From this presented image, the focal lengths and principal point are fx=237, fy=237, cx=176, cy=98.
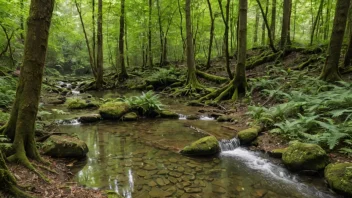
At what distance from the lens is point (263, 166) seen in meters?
5.93

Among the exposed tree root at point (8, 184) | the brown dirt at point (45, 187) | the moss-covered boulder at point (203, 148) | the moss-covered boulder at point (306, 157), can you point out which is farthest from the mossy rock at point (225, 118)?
the exposed tree root at point (8, 184)

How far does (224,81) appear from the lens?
595 inches

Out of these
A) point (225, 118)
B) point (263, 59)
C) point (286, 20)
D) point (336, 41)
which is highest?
point (286, 20)

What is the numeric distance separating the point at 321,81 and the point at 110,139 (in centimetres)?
803

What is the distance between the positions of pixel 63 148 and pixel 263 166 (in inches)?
192

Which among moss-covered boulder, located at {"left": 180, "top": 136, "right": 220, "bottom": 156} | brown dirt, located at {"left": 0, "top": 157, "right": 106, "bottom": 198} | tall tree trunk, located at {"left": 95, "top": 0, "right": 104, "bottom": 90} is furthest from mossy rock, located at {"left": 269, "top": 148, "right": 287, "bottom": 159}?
tall tree trunk, located at {"left": 95, "top": 0, "right": 104, "bottom": 90}

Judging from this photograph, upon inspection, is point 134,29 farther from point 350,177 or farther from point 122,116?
point 350,177

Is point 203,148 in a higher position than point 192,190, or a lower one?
higher

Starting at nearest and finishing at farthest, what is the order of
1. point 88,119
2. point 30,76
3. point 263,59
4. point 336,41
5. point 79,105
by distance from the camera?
point 30,76, point 336,41, point 88,119, point 79,105, point 263,59

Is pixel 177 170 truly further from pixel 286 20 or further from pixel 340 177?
pixel 286 20

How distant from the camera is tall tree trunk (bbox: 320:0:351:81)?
8.70 metres

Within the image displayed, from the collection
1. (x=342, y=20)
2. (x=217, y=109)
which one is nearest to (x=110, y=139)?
(x=217, y=109)

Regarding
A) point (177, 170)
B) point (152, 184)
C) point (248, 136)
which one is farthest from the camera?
point (248, 136)

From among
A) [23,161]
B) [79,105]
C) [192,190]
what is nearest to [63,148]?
[23,161]
